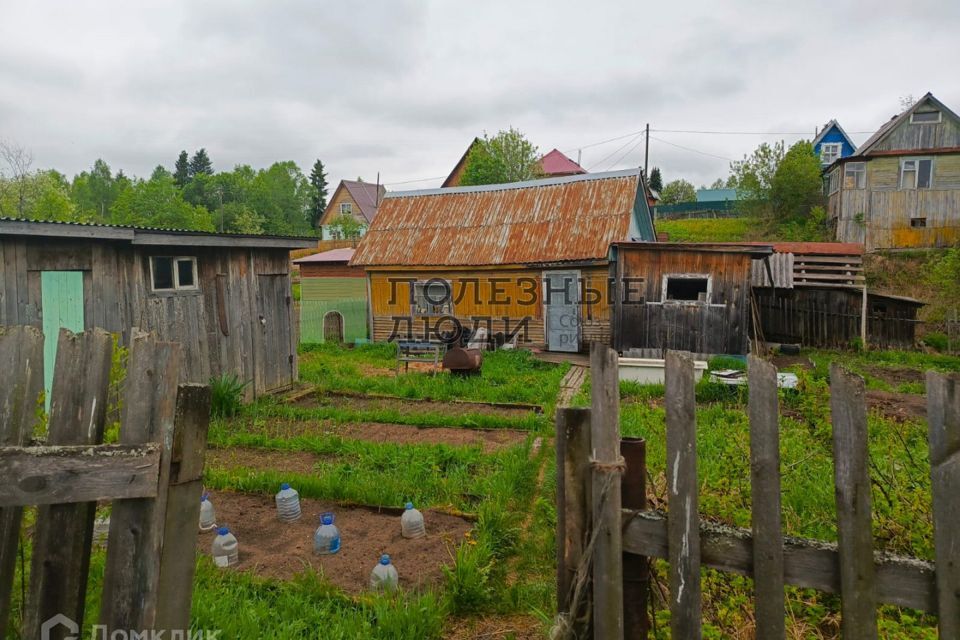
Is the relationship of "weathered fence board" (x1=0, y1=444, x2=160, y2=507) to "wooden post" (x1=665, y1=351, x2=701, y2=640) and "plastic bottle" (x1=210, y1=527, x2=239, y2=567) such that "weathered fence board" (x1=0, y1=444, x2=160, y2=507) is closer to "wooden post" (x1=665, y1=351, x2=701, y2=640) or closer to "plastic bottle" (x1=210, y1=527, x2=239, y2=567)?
"wooden post" (x1=665, y1=351, x2=701, y2=640)

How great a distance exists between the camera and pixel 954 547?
67.4 inches

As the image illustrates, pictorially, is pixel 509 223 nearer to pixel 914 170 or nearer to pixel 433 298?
pixel 433 298

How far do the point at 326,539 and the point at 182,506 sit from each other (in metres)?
2.78

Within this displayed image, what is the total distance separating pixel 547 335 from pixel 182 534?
51.2 ft

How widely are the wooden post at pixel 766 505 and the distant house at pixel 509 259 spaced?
1463cm

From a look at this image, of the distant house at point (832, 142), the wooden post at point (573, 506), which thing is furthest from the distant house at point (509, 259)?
the distant house at point (832, 142)

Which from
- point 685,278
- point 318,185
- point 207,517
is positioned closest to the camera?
point 207,517

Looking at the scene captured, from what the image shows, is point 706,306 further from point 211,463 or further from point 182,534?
point 182,534

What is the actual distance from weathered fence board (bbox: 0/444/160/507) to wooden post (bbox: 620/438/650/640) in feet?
5.50

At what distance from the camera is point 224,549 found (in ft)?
14.2

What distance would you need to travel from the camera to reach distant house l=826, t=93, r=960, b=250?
23.3m

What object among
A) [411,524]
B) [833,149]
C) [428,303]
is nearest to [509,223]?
[428,303]

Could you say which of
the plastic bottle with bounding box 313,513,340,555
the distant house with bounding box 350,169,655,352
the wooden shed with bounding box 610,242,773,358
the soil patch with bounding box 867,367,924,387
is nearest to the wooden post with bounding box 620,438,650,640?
the plastic bottle with bounding box 313,513,340,555

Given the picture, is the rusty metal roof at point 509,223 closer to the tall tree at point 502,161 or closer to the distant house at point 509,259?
the distant house at point 509,259
